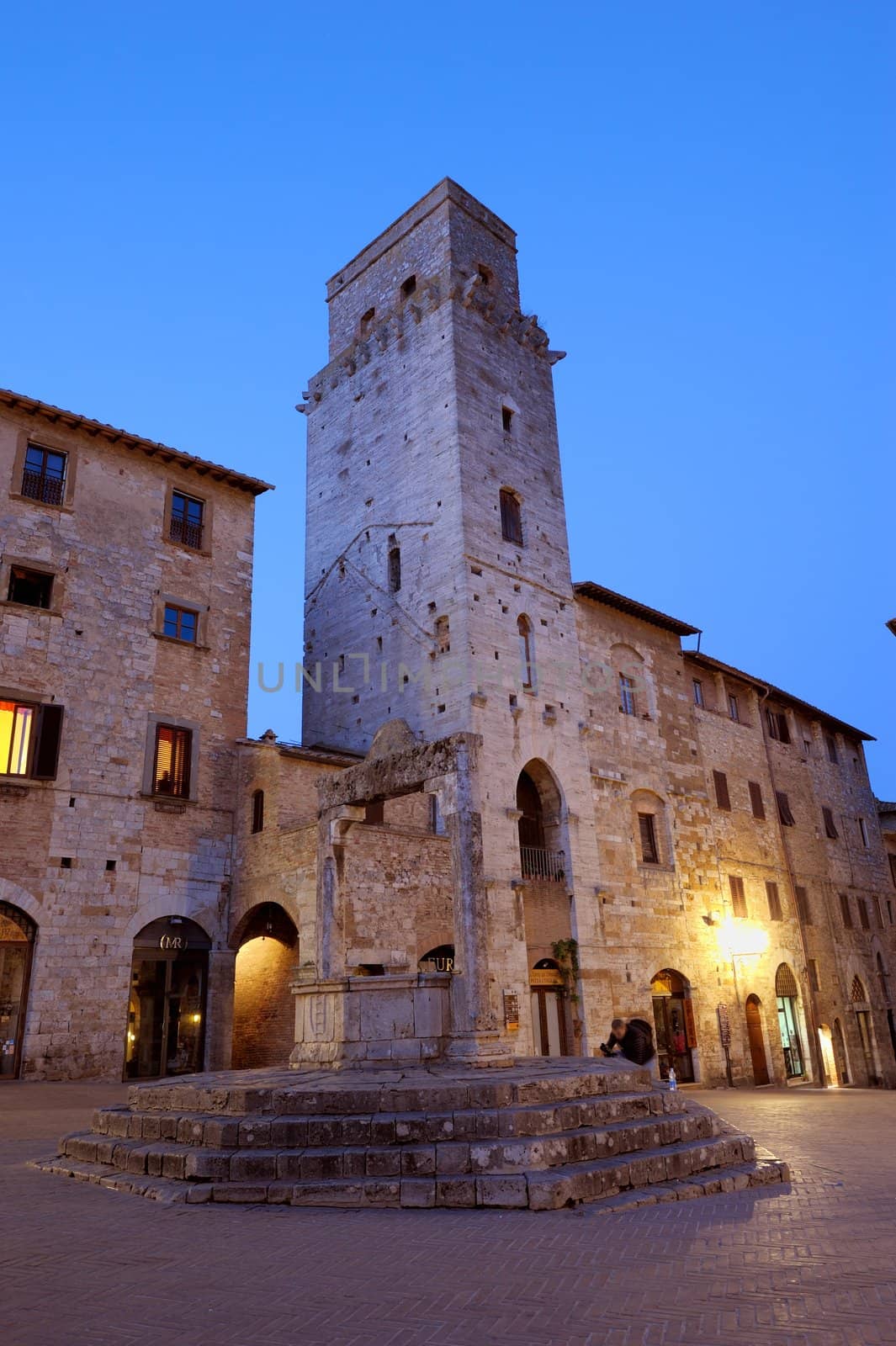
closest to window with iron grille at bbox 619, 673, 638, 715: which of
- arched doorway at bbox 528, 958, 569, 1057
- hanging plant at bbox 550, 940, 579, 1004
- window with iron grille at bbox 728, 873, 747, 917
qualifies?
window with iron grille at bbox 728, 873, 747, 917

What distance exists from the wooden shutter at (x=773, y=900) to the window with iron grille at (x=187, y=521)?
1968cm

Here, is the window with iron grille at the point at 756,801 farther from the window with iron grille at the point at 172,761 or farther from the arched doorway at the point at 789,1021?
the window with iron grille at the point at 172,761

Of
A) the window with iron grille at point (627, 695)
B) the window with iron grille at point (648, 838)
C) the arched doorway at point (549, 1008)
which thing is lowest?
the arched doorway at point (549, 1008)

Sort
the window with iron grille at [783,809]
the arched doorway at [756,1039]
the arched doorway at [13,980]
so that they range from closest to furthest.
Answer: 1. the arched doorway at [13,980]
2. the arched doorway at [756,1039]
3. the window with iron grille at [783,809]

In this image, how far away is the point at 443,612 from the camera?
903 inches

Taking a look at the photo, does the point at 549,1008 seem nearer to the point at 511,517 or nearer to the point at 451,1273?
the point at 511,517

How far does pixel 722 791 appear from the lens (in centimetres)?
2805

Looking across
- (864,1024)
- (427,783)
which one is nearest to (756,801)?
(864,1024)

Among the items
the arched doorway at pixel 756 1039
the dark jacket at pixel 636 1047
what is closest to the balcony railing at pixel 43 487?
the dark jacket at pixel 636 1047

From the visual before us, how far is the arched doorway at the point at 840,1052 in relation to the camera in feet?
94.6

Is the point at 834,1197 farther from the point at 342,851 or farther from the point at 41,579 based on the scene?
the point at 41,579

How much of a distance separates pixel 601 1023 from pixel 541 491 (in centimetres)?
1403

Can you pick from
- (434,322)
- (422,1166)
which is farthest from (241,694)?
(422,1166)

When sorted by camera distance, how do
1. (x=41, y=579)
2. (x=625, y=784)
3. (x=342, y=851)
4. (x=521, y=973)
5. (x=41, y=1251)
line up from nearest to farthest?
(x=41, y=1251) → (x=342, y=851) → (x=41, y=579) → (x=521, y=973) → (x=625, y=784)
